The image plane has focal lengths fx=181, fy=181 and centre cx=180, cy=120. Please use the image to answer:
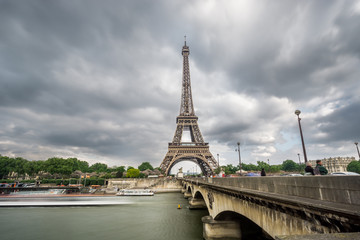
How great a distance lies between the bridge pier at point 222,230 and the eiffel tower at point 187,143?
45.7 m

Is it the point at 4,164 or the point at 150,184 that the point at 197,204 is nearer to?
the point at 150,184

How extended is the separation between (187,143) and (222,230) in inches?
2391

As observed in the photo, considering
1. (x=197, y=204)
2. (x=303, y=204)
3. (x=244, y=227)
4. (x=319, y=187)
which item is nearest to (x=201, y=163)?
(x=197, y=204)

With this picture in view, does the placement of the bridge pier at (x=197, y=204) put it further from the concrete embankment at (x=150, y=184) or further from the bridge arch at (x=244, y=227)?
the concrete embankment at (x=150, y=184)

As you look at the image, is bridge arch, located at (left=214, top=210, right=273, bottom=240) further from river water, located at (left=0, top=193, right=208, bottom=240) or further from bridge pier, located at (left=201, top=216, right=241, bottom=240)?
river water, located at (left=0, top=193, right=208, bottom=240)

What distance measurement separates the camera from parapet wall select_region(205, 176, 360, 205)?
386cm

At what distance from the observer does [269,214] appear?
6.42 meters

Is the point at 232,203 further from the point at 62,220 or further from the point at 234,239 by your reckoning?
the point at 62,220

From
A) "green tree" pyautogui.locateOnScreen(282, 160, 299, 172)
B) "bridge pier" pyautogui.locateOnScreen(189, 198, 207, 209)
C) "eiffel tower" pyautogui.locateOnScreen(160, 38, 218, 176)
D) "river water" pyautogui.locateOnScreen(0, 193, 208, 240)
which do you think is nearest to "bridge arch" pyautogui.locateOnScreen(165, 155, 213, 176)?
"eiffel tower" pyautogui.locateOnScreen(160, 38, 218, 176)

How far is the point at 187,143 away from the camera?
7512cm

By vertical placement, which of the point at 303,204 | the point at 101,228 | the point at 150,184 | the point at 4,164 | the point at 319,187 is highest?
the point at 4,164

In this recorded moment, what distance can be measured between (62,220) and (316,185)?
30502mm

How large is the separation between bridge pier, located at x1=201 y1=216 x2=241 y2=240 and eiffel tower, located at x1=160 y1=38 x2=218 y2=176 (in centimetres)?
4569

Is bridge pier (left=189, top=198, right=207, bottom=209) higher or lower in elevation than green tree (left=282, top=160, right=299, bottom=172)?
lower
